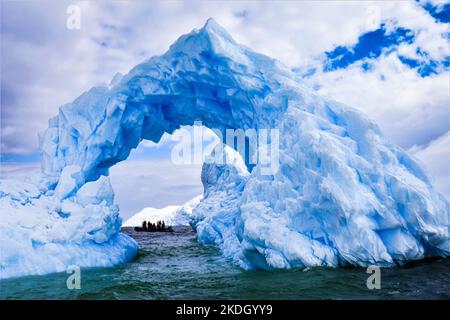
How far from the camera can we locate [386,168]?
37.2ft

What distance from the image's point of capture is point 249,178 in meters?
13.5

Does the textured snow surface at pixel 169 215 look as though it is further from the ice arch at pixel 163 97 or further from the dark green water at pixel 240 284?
the dark green water at pixel 240 284

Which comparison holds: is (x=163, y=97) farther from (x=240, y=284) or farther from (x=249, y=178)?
(x=240, y=284)

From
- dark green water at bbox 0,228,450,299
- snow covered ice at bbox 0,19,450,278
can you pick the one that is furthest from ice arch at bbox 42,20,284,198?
dark green water at bbox 0,228,450,299

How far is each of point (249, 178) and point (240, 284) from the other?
4872 mm

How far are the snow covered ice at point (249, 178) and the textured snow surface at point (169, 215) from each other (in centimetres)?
3275

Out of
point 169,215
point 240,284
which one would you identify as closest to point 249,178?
point 240,284

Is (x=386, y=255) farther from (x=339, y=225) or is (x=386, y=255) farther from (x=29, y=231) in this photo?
(x=29, y=231)

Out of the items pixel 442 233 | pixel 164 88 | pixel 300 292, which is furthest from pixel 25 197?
pixel 442 233

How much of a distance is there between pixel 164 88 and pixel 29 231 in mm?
7533

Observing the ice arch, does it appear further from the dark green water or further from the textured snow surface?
the textured snow surface

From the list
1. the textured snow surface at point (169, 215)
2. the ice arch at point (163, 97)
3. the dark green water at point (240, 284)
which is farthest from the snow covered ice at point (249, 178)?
the textured snow surface at point (169, 215)

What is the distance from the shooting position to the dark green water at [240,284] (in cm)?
793

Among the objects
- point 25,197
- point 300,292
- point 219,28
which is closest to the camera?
point 300,292
